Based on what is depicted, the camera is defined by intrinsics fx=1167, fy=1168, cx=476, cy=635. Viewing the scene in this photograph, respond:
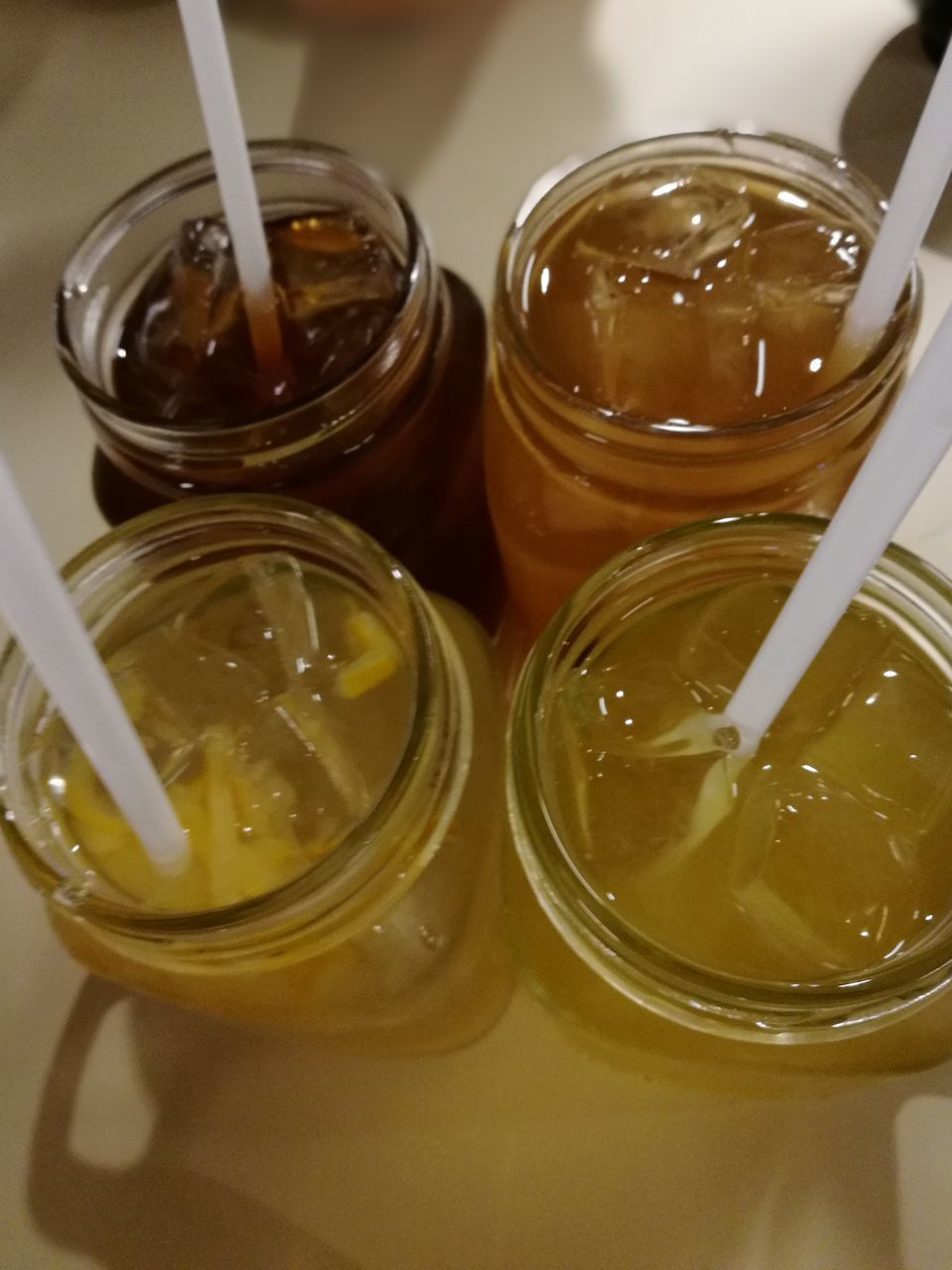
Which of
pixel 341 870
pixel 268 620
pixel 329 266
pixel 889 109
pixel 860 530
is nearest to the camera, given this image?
pixel 860 530

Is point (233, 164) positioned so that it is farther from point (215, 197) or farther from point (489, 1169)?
point (489, 1169)

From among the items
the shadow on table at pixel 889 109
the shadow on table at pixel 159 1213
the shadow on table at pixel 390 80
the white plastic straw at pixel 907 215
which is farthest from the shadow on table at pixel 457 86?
the shadow on table at pixel 159 1213

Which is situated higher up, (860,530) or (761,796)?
(860,530)

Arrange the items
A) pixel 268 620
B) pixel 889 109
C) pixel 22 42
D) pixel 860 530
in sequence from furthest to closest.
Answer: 1. pixel 22 42
2. pixel 889 109
3. pixel 268 620
4. pixel 860 530

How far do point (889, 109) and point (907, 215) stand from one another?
566mm

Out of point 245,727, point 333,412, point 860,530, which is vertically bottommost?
point 245,727

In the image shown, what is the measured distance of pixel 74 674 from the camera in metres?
0.40

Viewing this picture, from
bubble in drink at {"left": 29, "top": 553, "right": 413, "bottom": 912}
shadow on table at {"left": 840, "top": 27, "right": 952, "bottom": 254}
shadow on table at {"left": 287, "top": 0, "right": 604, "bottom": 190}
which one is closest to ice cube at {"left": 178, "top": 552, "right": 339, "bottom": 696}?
bubble in drink at {"left": 29, "top": 553, "right": 413, "bottom": 912}

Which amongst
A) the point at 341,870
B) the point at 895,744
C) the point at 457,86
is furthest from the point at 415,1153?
the point at 457,86

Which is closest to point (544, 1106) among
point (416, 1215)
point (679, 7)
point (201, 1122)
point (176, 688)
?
point (416, 1215)

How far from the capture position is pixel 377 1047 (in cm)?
63

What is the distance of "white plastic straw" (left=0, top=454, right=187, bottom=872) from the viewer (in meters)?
0.34

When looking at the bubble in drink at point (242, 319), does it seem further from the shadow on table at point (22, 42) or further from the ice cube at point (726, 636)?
the shadow on table at point (22, 42)

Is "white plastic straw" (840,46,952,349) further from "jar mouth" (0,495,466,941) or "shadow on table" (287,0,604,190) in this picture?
"shadow on table" (287,0,604,190)
